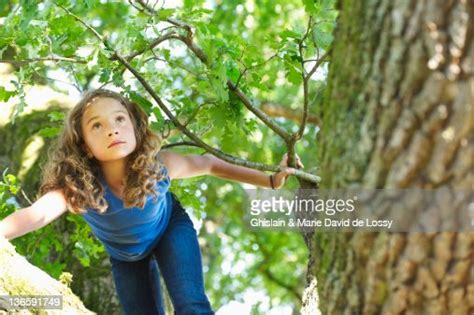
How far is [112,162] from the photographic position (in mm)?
3432

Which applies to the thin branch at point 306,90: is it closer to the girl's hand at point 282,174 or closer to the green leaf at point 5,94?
the girl's hand at point 282,174

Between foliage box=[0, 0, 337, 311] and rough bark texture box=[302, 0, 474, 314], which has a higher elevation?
foliage box=[0, 0, 337, 311]

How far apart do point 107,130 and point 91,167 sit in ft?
0.64

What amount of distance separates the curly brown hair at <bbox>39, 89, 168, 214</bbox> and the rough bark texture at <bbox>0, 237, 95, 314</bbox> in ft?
1.34

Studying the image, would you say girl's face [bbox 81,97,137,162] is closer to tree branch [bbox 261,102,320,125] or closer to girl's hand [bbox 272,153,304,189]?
girl's hand [bbox 272,153,304,189]

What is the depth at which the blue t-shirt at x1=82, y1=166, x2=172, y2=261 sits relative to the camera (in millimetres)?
3354

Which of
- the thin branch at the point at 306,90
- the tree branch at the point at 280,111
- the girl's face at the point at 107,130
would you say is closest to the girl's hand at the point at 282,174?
the thin branch at the point at 306,90

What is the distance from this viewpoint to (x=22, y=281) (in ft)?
9.18

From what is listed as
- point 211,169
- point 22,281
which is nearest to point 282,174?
point 211,169

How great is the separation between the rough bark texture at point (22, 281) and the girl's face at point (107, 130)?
0.63 meters

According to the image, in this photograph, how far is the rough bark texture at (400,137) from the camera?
189cm
